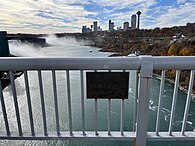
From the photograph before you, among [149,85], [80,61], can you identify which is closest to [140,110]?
[149,85]

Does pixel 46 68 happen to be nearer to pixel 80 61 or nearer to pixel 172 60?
pixel 80 61

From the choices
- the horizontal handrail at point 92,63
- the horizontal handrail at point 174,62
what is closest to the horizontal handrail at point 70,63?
the horizontal handrail at point 92,63

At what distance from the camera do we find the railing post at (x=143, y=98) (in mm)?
1077

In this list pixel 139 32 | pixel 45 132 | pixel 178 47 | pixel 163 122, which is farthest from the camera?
pixel 139 32

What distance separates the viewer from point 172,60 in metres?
1.07

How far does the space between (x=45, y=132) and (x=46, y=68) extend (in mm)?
531

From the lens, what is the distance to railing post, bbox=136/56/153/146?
1.08 meters

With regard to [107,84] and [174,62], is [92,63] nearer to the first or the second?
[107,84]

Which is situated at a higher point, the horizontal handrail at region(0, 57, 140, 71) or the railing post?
the horizontal handrail at region(0, 57, 140, 71)

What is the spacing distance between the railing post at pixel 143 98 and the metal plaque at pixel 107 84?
106mm

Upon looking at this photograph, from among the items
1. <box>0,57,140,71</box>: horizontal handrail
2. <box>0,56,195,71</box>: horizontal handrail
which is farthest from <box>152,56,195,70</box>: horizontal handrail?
<box>0,57,140,71</box>: horizontal handrail

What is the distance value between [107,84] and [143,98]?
260 millimetres

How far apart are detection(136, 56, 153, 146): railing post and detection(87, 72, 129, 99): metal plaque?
0.35ft

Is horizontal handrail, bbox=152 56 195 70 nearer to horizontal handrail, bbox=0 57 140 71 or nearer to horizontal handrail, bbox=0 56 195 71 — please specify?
horizontal handrail, bbox=0 56 195 71
